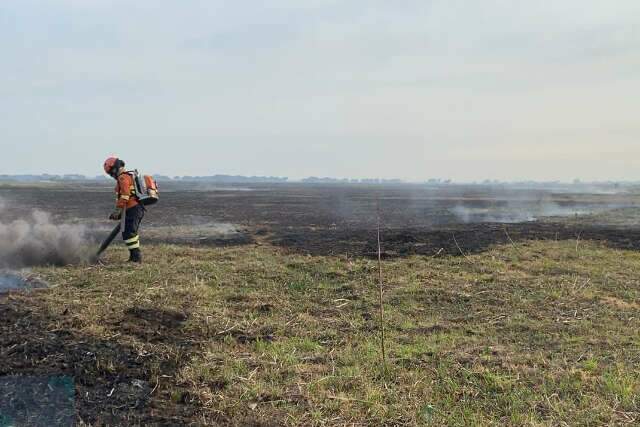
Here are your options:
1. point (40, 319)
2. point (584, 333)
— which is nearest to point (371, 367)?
point (584, 333)

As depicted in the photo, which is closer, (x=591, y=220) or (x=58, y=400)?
(x=58, y=400)

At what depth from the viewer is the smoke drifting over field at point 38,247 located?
10.8m

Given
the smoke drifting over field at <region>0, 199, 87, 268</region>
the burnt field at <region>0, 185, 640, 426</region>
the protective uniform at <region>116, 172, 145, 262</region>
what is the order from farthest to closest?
the smoke drifting over field at <region>0, 199, 87, 268</region>, the protective uniform at <region>116, 172, 145, 262</region>, the burnt field at <region>0, 185, 640, 426</region>

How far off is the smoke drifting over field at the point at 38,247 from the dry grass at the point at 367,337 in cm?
126

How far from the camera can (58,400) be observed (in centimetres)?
422

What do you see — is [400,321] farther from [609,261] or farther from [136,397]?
[609,261]

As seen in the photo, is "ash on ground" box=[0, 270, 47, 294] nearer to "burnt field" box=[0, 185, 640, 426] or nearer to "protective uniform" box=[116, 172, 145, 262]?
"burnt field" box=[0, 185, 640, 426]

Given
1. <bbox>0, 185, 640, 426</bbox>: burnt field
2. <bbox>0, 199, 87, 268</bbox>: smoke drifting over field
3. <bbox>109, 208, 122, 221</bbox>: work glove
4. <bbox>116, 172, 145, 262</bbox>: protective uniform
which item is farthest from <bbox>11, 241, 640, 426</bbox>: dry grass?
<bbox>0, 199, 87, 268</bbox>: smoke drifting over field

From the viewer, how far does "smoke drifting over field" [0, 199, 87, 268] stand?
10.8m

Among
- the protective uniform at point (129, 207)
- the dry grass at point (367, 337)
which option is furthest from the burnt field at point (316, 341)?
the protective uniform at point (129, 207)

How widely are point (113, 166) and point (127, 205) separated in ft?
3.28

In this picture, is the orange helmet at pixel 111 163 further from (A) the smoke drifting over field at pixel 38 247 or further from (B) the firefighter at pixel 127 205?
(A) the smoke drifting over field at pixel 38 247

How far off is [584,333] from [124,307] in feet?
21.8

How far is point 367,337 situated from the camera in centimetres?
639
